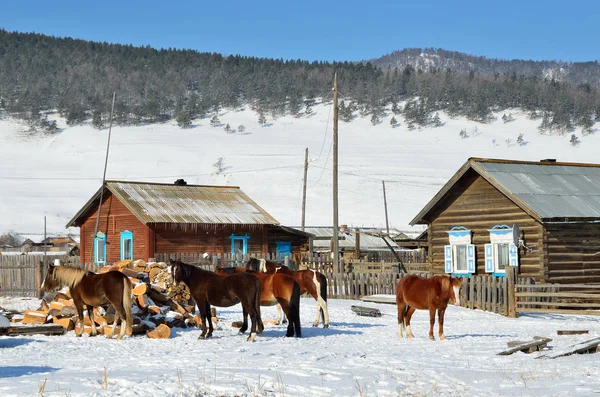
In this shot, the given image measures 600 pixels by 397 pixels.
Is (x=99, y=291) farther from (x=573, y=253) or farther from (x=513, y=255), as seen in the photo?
(x=573, y=253)

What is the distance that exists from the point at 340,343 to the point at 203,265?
18191mm

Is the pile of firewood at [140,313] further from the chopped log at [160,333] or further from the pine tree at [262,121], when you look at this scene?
the pine tree at [262,121]

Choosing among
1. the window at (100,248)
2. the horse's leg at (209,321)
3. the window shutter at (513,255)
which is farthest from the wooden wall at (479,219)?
the window at (100,248)

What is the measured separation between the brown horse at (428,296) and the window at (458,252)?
44.8 ft

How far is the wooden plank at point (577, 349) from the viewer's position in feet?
48.8

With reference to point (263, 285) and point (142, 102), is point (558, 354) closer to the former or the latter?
point (263, 285)

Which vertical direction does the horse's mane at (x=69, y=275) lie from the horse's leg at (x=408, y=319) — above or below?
above

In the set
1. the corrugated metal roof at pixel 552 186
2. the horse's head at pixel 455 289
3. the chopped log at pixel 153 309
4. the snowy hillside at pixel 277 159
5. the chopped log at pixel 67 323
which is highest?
the snowy hillside at pixel 277 159

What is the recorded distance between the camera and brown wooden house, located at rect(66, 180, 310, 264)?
40.4m

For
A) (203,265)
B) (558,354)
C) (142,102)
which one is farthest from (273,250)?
(142,102)

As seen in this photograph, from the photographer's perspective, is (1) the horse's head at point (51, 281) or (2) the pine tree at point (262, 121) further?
(2) the pine tree at point (262, 121)

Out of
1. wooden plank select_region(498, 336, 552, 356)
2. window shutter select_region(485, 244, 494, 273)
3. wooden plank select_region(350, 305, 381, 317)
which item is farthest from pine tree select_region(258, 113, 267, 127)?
wooden plank select_region(498, 336, 552, 356)

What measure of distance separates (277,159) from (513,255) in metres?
99.4

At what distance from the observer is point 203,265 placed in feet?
114
